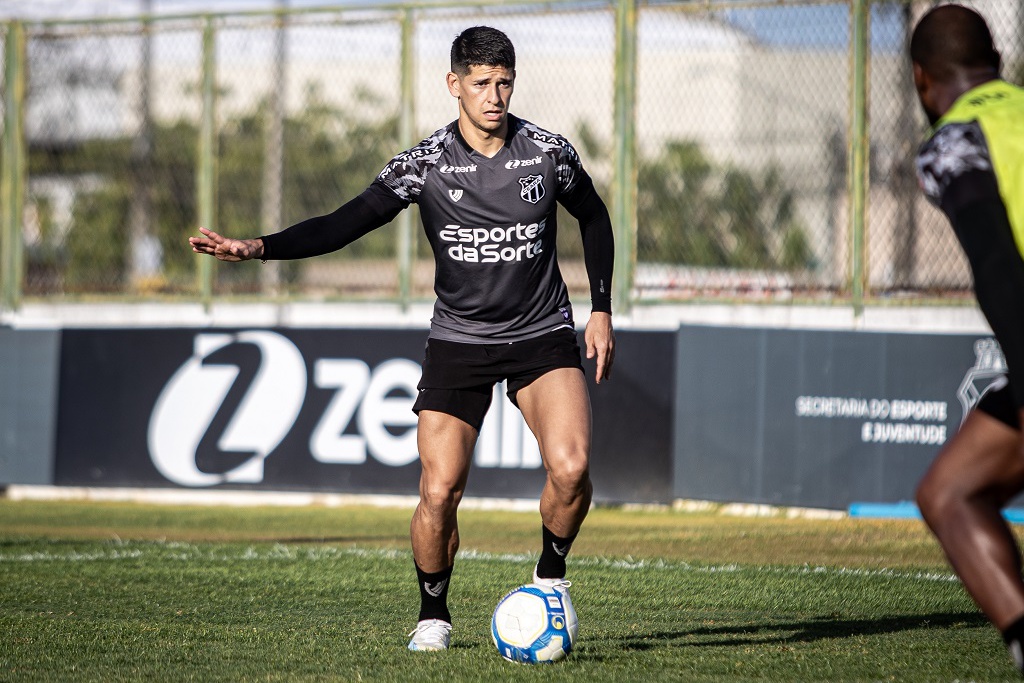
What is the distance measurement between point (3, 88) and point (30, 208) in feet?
4.58

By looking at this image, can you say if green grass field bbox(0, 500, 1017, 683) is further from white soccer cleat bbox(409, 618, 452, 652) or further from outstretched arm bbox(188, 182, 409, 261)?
outstretched arm bbox(188, 182, 409, 261)

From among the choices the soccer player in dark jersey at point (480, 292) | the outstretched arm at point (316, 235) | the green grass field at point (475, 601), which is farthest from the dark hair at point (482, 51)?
the green grass field at point (475, 601)

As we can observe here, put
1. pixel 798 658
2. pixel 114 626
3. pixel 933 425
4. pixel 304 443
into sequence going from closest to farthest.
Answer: pixel 798 658 → pixel 114 626 → pixel 933 425 → pixel 304 443

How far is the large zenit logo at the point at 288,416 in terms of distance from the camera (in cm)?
1234

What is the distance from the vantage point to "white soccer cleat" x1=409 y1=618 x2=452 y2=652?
5.67m

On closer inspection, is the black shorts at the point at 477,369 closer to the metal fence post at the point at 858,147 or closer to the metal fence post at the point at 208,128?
the metal fence post at the point at 858,147

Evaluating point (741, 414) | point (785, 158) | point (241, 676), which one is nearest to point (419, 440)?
point (241, 676)

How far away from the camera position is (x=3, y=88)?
1490 cm

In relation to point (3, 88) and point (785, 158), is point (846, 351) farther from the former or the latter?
point (3, 88)

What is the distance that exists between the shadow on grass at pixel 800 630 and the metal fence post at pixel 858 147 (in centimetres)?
575

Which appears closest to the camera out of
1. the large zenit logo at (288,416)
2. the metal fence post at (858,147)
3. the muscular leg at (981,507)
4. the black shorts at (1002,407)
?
the muscular leg at (981,507)

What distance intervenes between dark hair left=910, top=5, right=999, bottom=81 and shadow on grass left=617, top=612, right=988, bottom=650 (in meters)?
2.78

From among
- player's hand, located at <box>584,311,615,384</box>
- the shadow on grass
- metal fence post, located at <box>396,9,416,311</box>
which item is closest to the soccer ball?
the shadow on grass

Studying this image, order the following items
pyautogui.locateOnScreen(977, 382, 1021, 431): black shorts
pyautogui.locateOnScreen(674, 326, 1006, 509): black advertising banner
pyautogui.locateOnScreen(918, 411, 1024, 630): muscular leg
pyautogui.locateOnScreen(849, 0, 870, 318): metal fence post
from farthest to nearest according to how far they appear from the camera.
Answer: pyautogui.locateOnScreen(849, 0, 870, 318): metal fence post → pyautogui.locateOnScreen(674, 326, 1006, 509): black advertising banner → pyautogui.locateOnScreen(977, 382, 1021, 431): black shorts → pyautogui.locateOnScreen(918, 411, 1024, 630): muscular leg
